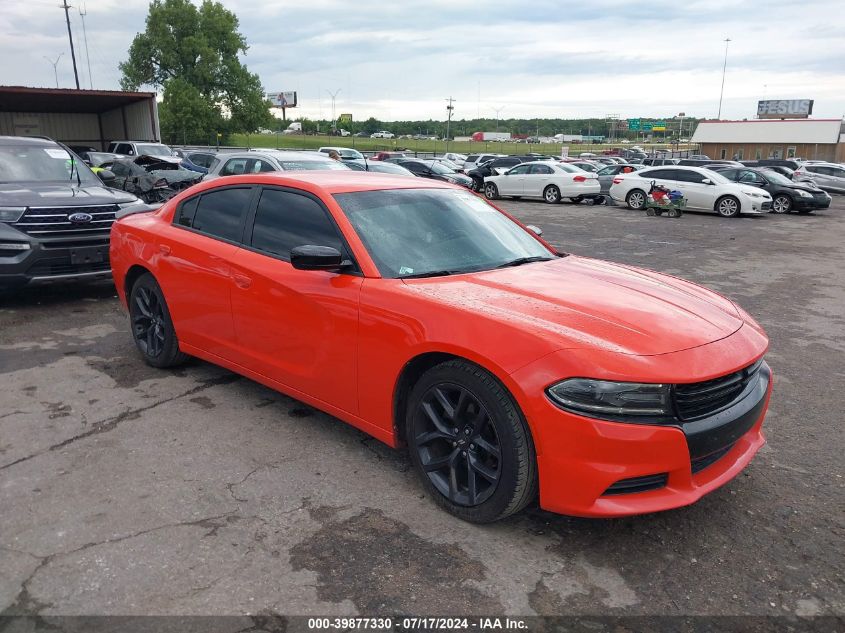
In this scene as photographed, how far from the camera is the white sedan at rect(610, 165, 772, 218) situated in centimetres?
1933

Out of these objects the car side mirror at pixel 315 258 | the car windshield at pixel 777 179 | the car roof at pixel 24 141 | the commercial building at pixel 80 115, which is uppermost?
the commercial building at pixel 80 115

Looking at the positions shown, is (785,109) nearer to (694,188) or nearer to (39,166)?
(694,188)

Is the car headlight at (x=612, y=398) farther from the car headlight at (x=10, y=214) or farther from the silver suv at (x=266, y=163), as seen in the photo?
the silver suv at (x=266, y=163)

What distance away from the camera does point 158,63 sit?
59875mm

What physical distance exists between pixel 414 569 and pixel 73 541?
59.7 inches

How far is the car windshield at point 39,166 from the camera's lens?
7652 mm

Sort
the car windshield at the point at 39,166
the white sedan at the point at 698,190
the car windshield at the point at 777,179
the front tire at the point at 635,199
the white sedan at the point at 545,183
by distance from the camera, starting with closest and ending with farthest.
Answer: the car windshield at the point at 39,166
the white sedan at the point at 698,190
the front tire at the point at 635,199
the car windshield at the point at 777,179
the white sedan at the point at 545,183

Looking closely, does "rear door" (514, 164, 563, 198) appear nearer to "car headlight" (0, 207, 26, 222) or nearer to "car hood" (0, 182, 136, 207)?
"car hood" (0, 182, 136, 207)

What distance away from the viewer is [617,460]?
2625 millimetres

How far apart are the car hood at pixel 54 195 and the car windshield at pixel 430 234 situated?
4640mm

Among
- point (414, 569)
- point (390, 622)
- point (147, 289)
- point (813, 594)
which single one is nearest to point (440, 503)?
point (414, 569)

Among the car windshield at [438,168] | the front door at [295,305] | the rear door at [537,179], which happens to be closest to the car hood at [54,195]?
the front door at [295,305]

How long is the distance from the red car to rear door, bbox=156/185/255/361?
1 centimetres

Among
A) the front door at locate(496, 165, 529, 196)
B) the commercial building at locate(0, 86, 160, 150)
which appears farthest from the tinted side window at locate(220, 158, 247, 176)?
the front door at locate(496, 165, 529, 196)
